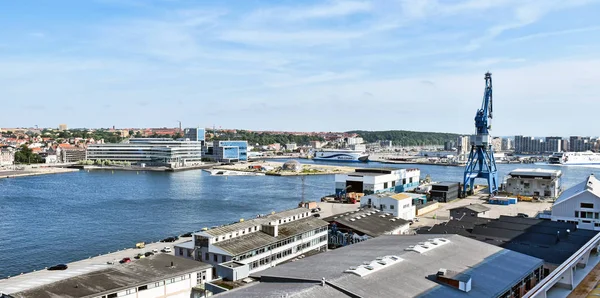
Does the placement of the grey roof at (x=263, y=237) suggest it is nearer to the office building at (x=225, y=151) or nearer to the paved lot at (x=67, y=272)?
the paved lot at (x=67, y=272)

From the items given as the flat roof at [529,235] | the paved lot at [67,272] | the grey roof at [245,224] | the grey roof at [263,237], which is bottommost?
the paved lot at [67,272]

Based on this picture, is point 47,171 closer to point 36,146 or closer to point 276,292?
point 36,146

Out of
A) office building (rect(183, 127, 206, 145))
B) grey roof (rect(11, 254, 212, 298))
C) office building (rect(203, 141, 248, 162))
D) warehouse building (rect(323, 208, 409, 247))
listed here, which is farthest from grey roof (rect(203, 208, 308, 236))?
office building (rect(183, 127, 206, 145))

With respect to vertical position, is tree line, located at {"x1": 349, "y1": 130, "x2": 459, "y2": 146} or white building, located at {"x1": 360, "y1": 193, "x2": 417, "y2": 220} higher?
tree line, located at {"x1": 349, "y1": 130, "x2": 459, "y2": 146}

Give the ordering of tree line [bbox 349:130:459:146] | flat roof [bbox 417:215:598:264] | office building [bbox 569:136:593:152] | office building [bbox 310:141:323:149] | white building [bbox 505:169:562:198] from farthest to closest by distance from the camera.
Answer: tree line [bbox 349:130:459:146]
office building [bbox 310:141:323:149]
office building [bbox 569:136:593:152]
white building [bbox 505:169:562:198]
flat roof [bbox 417:215:598:264]


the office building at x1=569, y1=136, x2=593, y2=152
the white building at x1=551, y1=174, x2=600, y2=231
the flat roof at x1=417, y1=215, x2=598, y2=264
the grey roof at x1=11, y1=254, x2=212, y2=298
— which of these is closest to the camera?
the grey roof at x1=11, y1=254, x2=212, y2=298

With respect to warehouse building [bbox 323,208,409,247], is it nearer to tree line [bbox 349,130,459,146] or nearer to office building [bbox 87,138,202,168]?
office building [bbox 87,138,202,168]

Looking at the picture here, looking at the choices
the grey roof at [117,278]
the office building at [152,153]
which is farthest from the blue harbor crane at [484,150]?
the office building at [152,153]

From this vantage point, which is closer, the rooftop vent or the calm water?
the rooftop vent
